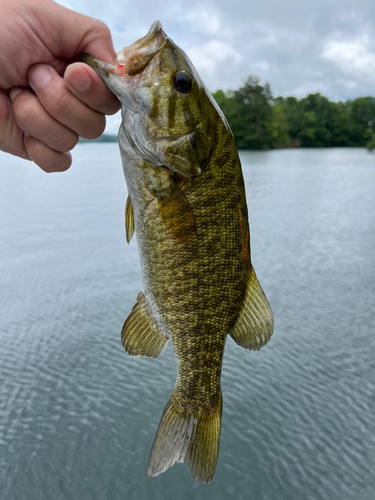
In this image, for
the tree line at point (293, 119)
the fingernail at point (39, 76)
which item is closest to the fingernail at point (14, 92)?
the fingernail at point (39, 76)

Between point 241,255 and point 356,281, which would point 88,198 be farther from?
point 241,255

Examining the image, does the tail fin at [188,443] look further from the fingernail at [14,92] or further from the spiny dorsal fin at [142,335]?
the fingernail at [14,92]

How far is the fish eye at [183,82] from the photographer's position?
4.40 ft

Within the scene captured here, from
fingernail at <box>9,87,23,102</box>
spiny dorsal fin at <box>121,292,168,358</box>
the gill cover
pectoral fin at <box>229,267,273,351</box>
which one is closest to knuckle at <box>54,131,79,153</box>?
fingernail at <box>9,87,23,102</box>

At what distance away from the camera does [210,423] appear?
64.4 inches


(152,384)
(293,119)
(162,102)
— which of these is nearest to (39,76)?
(162,102)

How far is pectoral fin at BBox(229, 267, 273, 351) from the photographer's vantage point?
1.54 m

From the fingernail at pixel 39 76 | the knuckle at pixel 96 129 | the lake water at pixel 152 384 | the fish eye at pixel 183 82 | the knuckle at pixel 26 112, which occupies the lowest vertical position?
the lake water at pixel 152 384

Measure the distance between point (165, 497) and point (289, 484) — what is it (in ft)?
3.11

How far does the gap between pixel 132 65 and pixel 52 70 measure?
43cm

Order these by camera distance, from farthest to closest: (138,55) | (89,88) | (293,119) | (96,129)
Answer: (293,119) < (96,129) < (89,88) < (138,55)

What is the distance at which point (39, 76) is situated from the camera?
1.54 meters

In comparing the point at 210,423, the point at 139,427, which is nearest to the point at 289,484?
the point at 139,427

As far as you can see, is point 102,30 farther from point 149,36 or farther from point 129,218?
point 129,218
